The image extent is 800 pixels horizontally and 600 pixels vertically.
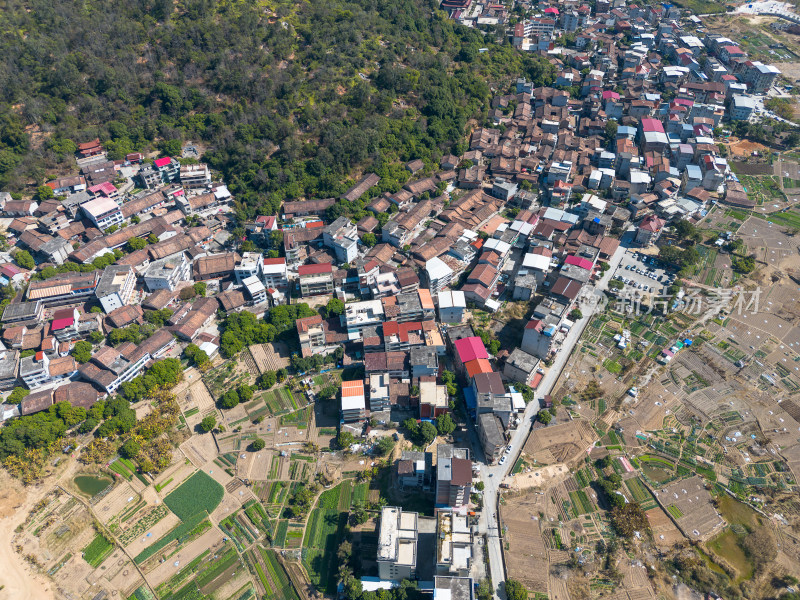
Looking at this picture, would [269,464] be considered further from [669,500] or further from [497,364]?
[669,500]

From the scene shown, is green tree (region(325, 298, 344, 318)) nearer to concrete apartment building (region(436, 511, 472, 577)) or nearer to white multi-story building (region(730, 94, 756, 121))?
concrete apartment building (region(436, 511, 472, 577))

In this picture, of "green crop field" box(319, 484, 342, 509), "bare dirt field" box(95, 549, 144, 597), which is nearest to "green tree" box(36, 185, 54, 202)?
"bare dirt field" box(95, 549, 144, 597)

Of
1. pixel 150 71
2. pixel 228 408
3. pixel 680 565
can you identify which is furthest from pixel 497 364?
pixel 150 71

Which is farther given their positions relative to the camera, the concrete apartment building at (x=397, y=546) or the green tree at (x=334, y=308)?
the green tree at (x=334, y=308)

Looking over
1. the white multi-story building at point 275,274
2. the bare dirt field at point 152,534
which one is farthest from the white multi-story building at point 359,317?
the bare dirt field at point 152,534

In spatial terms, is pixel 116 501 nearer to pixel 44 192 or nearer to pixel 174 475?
pixel 174 475

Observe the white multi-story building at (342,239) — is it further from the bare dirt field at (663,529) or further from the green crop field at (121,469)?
the bare dirt field at (663,529)
